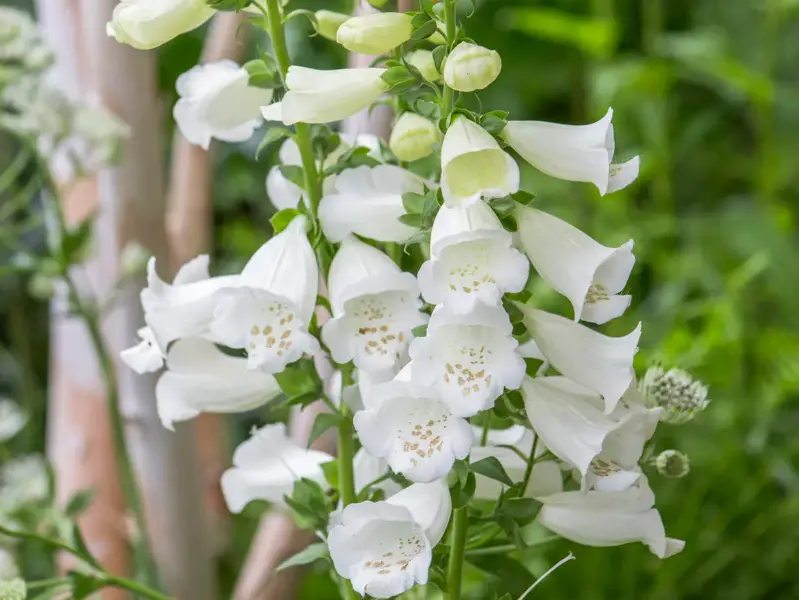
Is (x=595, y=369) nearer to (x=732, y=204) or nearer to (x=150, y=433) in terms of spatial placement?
(x=150, y=433)

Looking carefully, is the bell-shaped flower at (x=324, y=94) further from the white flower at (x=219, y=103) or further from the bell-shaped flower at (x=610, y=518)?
the bell-shaped flower at (x=610, y=518)

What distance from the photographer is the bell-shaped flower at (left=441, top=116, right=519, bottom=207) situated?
280 mm

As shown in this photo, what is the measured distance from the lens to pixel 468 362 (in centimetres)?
28

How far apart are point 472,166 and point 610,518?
140 millimetres

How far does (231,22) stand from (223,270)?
32cm

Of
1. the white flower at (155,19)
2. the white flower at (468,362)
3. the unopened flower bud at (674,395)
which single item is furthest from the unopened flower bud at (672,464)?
the white flower at (155,19)

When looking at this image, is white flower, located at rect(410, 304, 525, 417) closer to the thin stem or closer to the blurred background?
the thin stem

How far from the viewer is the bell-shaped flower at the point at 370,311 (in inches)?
11.8

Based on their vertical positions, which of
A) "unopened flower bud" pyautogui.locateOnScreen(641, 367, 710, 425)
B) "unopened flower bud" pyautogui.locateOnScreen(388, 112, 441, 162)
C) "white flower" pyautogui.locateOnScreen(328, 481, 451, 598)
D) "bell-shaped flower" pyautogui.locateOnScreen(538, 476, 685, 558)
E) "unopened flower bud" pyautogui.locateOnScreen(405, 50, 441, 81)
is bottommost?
"bell-shaped flower" pyautogui.locateOnScreen(538, 476, 685, 558)

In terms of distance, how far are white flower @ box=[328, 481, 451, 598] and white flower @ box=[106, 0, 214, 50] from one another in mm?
177

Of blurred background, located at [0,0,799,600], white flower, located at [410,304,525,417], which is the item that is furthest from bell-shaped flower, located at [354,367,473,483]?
blurred background, located at [0,0,799,600]

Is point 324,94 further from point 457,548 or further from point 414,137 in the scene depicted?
point 457,548

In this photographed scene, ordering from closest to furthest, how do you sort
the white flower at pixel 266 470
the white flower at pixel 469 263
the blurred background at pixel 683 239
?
the white flower at pixel 469 263 < the white flower at pixel 266 470 < the blurred background at pixel 683 239

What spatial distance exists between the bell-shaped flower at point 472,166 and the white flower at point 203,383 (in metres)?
0.12
